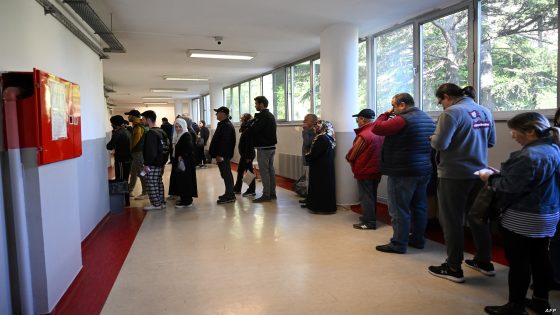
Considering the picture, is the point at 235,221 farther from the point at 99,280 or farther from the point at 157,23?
the point at 157,23

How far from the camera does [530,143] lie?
218 cm

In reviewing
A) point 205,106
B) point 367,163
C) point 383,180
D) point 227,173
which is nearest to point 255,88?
point 227,173

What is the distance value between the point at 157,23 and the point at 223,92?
7887 mm

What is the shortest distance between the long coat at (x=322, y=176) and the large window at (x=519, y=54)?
6.18ft

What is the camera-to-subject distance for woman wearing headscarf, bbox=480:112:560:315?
2.10 m

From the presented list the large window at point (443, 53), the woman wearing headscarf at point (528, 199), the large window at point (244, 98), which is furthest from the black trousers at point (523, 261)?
the large window at point (244, 98)

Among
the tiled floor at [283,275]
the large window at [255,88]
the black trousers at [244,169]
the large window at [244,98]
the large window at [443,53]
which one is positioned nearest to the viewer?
the tiled floor at [283,275]

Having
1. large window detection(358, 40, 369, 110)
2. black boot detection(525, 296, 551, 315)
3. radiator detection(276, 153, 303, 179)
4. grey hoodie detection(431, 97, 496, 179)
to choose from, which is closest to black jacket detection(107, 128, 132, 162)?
radiator detection(276, 153, 303, 179)

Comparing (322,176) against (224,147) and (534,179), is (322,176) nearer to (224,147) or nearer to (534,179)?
(224,147)

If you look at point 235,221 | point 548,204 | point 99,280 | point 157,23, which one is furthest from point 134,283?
point 157,23

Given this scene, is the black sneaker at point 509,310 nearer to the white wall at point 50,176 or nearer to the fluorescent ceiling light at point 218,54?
the white wall at point 50,176

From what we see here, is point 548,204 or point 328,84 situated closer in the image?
point 548,204

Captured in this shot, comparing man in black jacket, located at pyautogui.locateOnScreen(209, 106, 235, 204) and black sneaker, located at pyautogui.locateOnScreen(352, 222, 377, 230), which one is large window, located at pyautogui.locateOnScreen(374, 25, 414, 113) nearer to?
black sneaker, located at pyautogui.locateOnScreen(352, 222, 377, 230)

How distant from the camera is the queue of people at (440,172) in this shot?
85.0 inches
